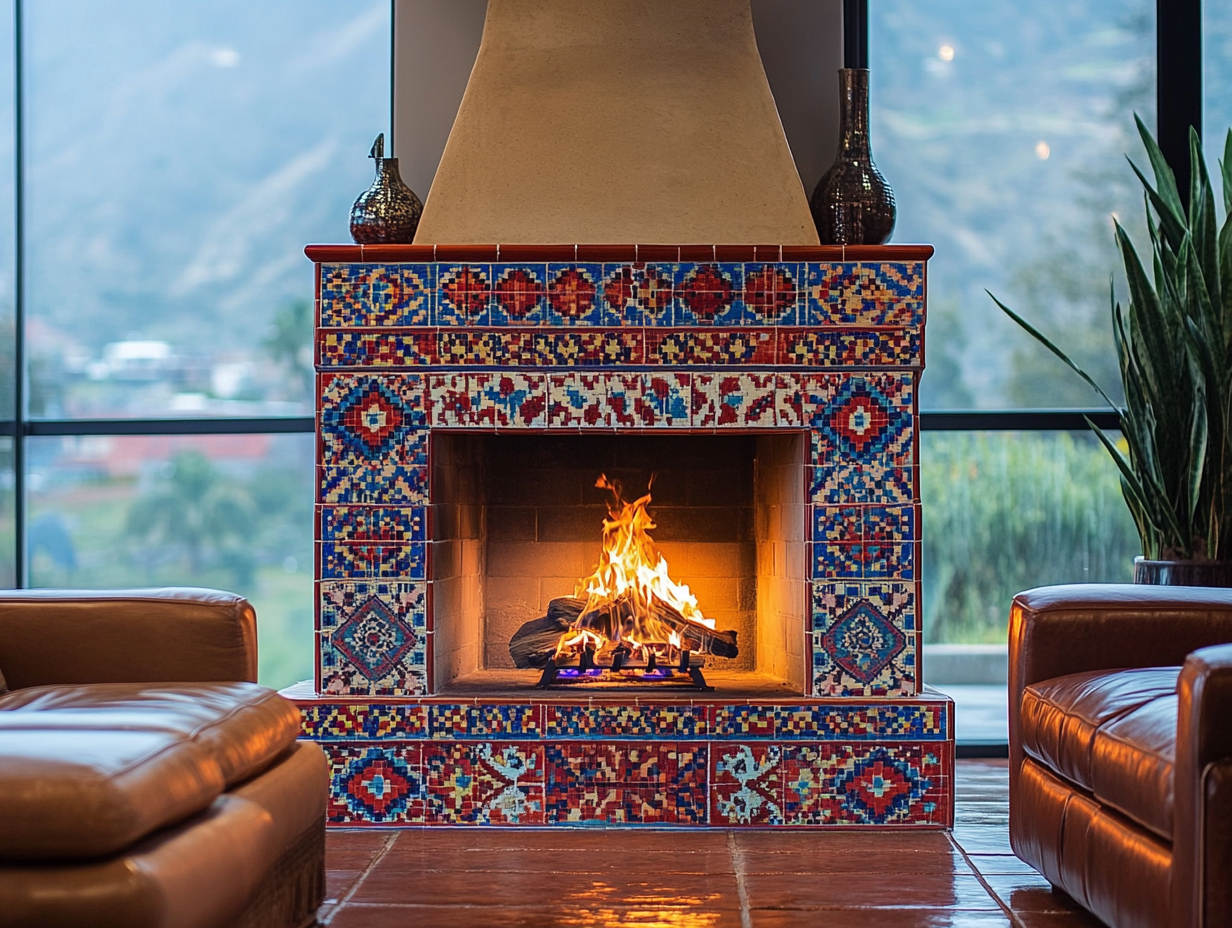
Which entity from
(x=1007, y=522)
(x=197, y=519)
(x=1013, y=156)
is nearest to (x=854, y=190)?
(x=1013, y=156)

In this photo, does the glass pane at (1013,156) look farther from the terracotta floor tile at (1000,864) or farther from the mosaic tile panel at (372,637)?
the mosaic tile panel at (372,637)

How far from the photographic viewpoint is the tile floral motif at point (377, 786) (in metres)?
3.35

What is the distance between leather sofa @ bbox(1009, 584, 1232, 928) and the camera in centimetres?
190

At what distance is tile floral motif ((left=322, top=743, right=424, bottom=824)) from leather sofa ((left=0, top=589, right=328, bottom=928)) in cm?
69

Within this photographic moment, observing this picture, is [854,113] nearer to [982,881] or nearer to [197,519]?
[982,881]

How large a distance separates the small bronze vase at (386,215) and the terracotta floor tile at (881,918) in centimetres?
210

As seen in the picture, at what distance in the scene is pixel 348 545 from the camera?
3432 mm

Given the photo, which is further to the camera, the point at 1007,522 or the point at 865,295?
the point at 1007,522

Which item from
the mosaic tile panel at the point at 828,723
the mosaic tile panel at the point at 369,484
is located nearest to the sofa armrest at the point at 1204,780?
the mosaic tile panel at the point at 828,723

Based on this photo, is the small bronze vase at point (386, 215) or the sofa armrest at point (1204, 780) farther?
the small bronze vase at point (386, 215)

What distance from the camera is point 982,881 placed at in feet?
9.38

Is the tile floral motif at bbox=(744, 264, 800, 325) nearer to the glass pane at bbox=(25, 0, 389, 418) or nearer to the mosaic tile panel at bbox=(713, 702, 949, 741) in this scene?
the mosaic tile panel at bbox=(713, 702, 949, 741)

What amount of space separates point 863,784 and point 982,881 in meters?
0.52

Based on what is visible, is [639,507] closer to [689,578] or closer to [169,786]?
[689,578]
